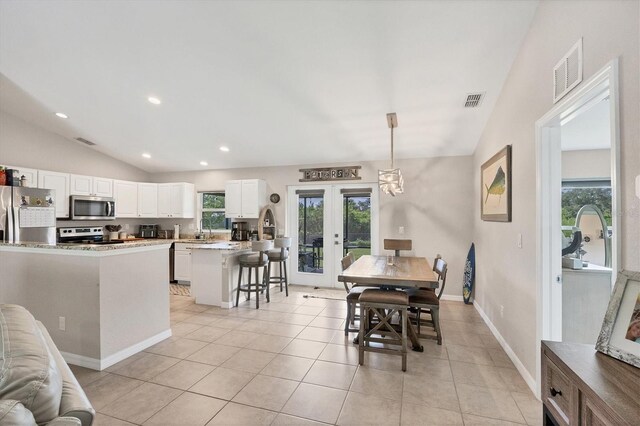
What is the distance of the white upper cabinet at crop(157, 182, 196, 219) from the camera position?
614 centimetres

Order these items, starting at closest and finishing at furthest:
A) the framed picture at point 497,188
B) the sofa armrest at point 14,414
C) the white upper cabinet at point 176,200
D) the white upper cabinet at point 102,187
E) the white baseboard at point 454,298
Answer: the sofa armrest at point 14,414
the framed picture at point 497,188
the white baseboard at point 454,298
the white upper cabinet at point 102,187
the white upper cabinet at point 176,200

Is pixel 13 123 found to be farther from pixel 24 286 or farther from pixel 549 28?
pixel 549 28

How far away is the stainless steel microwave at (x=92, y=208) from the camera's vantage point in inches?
199

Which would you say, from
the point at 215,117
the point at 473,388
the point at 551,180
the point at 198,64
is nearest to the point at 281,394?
the point at 473,388

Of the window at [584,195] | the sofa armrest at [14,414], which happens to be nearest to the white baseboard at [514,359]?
the window at [584,195]

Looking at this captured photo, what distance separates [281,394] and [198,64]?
3.33 meters

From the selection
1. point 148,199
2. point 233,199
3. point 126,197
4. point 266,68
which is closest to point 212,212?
point 233,199

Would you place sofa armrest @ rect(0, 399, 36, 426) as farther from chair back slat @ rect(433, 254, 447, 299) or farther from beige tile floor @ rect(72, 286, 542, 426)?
chair back slat @ rect(433, 254, 447, 299)

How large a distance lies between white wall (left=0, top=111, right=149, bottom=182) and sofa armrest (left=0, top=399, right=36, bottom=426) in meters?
5.76

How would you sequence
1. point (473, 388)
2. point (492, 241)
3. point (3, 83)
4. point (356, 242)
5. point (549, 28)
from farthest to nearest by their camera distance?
point (356, 242) < point (3, 83) < point (492, 241) < point (473, 388) < point (549, 28)

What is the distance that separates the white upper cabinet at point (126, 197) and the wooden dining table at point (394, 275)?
17.6 feet

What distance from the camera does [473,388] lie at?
224 cm

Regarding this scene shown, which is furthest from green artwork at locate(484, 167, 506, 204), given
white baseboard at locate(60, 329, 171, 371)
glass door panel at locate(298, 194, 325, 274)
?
white baseboard at locate(60, 329, 171, 371)

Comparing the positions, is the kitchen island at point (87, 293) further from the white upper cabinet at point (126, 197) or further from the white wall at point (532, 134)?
the white wall at point (532, 134)
